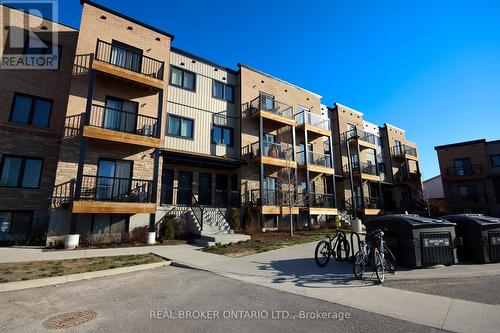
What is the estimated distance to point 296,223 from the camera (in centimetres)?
2144

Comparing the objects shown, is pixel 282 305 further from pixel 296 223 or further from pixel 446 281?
pixel 296 223

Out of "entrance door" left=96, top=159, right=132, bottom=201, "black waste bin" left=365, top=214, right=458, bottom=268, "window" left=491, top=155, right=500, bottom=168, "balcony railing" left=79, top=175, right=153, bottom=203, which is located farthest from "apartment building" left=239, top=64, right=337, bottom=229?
"window" left=491, top=155, right=500, bottom=168

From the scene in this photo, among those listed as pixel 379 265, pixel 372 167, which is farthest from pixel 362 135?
pixel 379 265

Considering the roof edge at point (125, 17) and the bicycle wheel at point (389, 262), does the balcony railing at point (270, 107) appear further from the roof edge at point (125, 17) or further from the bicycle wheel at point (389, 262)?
the bicycle wheel at point (389, 262)

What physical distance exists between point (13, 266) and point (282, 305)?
837 cm

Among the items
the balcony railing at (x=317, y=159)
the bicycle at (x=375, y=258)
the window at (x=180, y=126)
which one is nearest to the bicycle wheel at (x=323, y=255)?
the bicycle at (x=375, y=258)

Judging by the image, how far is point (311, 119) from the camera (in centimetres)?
2538

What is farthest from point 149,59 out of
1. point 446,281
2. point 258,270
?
point 446,281

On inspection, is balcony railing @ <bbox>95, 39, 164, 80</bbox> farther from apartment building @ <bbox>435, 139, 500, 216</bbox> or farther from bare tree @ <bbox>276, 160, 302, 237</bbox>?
apartment building @ <bbox>435, 139, 500, 216</bbox>

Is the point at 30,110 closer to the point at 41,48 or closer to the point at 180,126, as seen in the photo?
the point at 41,48

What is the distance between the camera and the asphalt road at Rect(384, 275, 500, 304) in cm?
580

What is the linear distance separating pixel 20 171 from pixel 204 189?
10104mm

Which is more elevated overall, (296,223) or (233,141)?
(233,141)

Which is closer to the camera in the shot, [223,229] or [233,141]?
[223,229]
